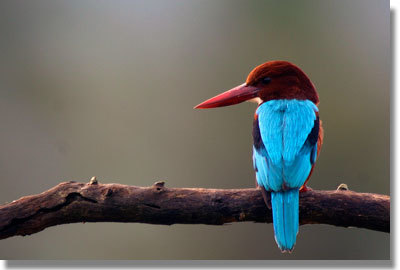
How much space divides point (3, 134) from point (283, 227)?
193 cm

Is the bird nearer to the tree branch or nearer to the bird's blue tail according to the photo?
the bird's blue tail

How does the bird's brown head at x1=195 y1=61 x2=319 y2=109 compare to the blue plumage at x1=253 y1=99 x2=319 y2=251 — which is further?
the bird's brown head at x1=195 y1=61 x2=319 y2=109

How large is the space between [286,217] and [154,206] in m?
0.67

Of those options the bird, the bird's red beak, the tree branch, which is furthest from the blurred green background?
the tree branch

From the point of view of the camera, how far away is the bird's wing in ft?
8.54

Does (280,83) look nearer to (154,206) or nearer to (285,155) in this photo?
(285,155)

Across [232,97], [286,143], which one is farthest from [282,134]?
[232,97]

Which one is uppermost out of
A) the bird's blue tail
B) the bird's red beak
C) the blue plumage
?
the bird's red beak

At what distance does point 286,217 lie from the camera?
2.55 metres

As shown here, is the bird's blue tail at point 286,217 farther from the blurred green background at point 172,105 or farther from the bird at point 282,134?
the blurred green background at point 172,105

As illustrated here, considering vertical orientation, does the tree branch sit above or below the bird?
below

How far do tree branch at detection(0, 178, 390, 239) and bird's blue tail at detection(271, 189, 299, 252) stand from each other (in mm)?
121

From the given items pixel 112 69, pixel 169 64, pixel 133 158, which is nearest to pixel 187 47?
pixel 169 64

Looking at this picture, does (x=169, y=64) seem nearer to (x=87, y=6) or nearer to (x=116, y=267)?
(x=87, y=6)
